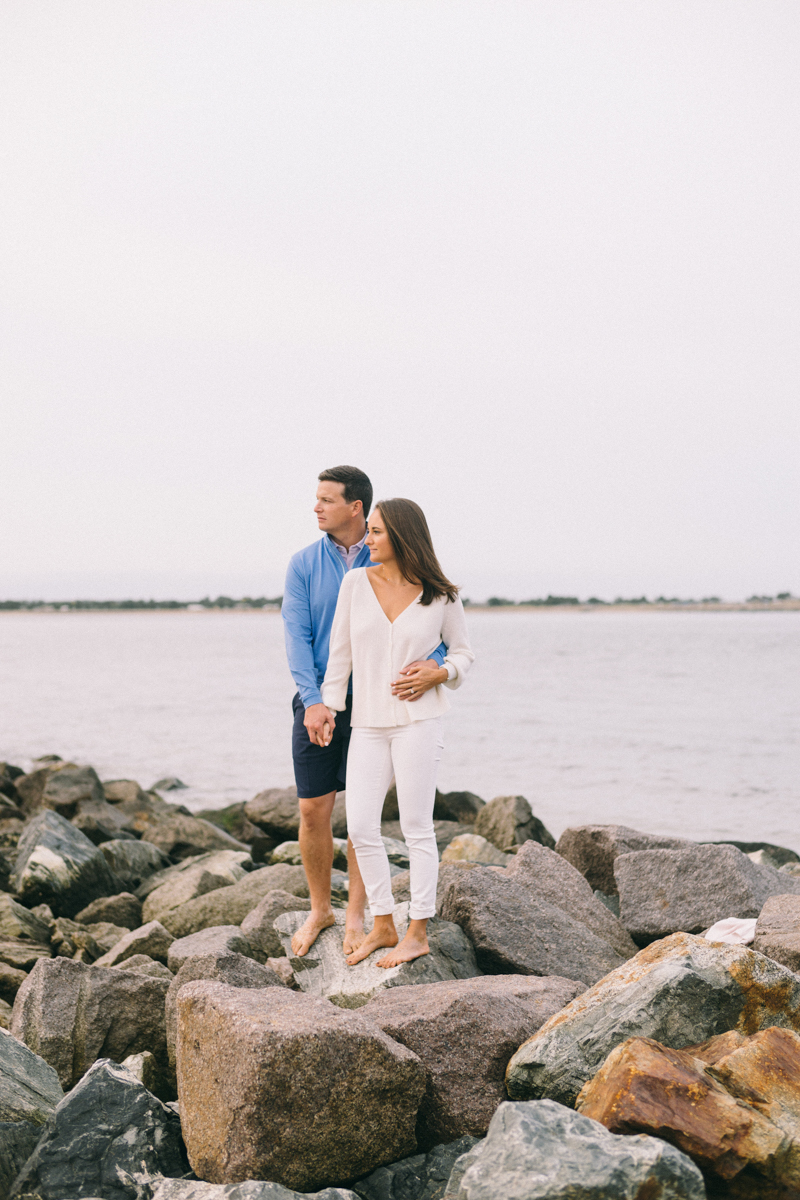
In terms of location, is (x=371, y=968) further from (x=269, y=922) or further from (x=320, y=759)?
(x=269, y=922)

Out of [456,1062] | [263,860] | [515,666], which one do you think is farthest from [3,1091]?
[515,666]

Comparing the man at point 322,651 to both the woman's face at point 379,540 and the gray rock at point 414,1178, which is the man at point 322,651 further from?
the gray rock at point 414,1178

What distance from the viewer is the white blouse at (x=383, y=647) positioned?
457 centimetres

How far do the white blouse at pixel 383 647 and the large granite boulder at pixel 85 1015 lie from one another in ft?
5.66

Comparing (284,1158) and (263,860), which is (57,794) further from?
(284,1158)

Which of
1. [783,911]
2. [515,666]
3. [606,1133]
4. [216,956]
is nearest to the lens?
[606,1133]

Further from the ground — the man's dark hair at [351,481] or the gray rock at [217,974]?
the man's dark hair at [351,481]

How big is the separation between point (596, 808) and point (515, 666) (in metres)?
32.6

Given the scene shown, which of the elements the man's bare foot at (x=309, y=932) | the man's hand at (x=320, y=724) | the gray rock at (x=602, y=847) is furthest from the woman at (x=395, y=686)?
the gray rock at (x=602, y=847)

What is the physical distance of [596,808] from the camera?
15.6 m

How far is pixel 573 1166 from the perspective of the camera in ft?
8.30

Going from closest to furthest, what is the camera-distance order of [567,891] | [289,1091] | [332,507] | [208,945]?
1. [289,1091]
2. [332,507]
3. [208,945]
4. [567,891]

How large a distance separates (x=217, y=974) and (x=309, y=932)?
2.27 ft

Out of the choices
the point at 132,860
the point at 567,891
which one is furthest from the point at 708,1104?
the point at 132,860
